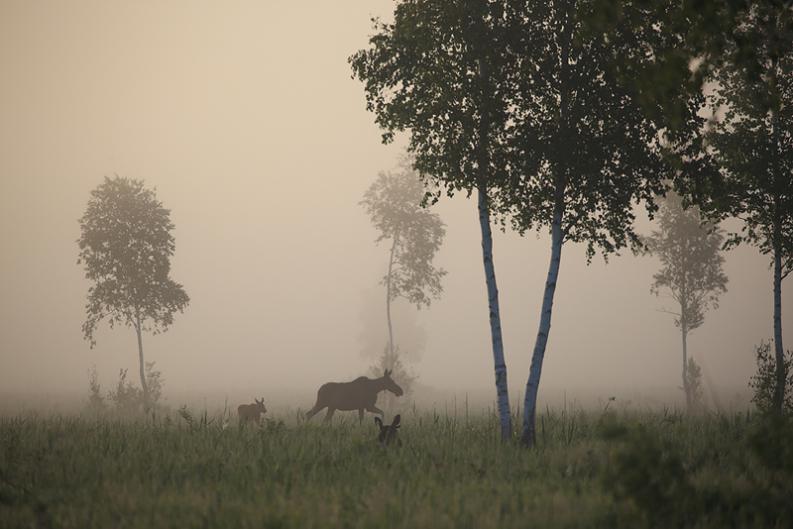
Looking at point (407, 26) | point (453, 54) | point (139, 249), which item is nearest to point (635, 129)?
point (453, 54)

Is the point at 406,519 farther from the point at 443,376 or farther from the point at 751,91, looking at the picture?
the point at 443,376

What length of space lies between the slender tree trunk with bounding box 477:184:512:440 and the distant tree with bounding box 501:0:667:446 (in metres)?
0.58

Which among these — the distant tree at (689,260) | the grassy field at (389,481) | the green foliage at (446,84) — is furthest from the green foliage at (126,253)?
the distant tree at (689,260)

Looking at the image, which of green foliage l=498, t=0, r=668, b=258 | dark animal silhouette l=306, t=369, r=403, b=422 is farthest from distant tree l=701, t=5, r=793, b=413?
dark animal silhouette l=306, t=369, r=403, b=422

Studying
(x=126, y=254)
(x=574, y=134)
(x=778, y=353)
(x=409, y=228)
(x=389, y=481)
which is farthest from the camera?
(x=409, y=228)

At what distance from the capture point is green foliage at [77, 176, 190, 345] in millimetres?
33562

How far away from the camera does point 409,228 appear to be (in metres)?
39.2

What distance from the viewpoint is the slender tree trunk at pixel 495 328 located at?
550 inches

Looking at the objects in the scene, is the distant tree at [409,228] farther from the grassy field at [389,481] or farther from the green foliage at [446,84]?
the grassy field at [389,481]

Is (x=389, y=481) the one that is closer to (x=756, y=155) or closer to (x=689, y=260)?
(x=756, y=155)

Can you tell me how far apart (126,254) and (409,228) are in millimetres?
16927

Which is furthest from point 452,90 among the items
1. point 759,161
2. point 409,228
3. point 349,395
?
point 409,228

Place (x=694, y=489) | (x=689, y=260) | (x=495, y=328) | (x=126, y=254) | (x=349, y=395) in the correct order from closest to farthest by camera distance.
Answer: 1. (x=694, y=489)
2. (x=495, y=328)
3. (x=349, y=395)
4. (x=126, y=254)
5. (x=689, y=260)

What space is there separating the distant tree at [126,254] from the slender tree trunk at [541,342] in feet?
80.5
